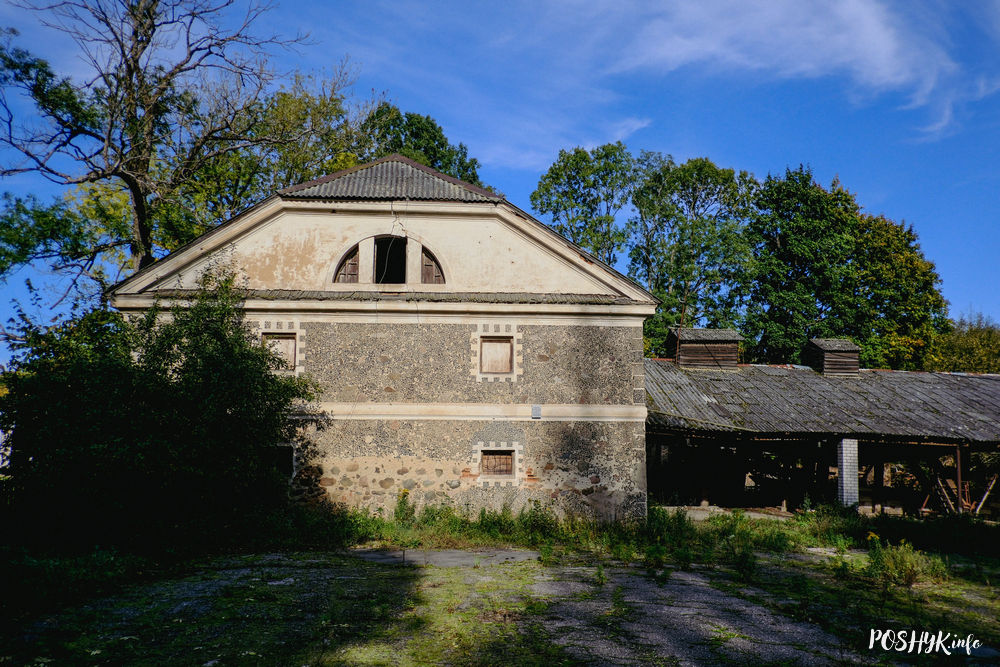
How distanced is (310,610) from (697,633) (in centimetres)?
407

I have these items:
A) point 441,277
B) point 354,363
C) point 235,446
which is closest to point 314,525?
point 235,446

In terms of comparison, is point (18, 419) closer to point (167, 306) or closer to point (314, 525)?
point (167, 306)

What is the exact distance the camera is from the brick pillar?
1497cm

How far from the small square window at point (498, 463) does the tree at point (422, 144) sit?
65.7 feet

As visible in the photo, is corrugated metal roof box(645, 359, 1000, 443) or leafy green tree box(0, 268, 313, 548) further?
corrugated metal roof box(645, 359, 1000, 443)

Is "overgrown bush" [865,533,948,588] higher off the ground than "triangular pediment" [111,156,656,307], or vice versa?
"triangular pediment" [111,156,656,307]

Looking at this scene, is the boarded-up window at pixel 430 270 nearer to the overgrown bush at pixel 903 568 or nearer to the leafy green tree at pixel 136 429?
the leafy green tree at pixel 136 429

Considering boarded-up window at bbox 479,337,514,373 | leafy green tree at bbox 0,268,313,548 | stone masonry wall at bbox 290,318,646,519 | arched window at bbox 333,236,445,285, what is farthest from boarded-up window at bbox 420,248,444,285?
leafy green tree at bbox 0,268,313,548

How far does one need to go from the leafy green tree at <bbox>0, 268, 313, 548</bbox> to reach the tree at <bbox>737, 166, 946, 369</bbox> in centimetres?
2492

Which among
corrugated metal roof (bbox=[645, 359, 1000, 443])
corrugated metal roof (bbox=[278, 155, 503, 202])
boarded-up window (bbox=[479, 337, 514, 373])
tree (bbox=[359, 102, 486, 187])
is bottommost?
corrugated metal roof (bbox=[645, 359, 1000, 443])

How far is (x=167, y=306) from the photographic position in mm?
11633

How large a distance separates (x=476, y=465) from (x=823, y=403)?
10.5 meters

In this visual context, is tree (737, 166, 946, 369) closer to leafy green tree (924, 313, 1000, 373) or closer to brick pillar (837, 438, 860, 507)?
leafy green tree (924, 313, 1000, 373)

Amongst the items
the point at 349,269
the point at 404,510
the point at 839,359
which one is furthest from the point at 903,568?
the point at 349,269
